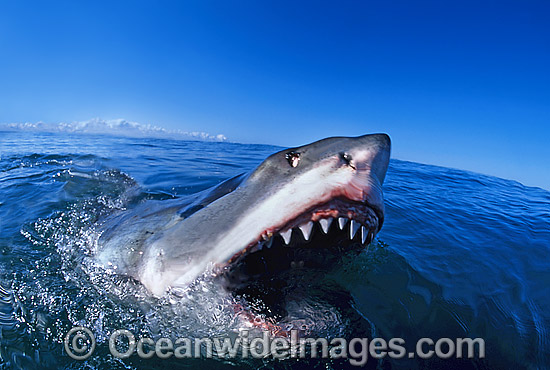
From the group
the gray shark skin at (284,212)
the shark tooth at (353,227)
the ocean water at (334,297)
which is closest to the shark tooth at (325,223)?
the gray shark skin at (284,212)

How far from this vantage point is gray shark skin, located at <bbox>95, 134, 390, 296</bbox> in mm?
1415

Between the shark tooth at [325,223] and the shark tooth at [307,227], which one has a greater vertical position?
the shark tooth at [325,223]

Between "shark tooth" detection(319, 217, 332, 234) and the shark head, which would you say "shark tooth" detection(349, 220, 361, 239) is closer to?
the shark head

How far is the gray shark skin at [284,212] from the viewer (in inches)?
55.7

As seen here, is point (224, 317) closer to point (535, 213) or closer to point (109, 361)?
point (109, 361)

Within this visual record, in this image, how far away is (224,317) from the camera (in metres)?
1.66

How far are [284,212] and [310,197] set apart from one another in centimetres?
15

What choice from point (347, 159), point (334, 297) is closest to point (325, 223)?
point (347, 159)

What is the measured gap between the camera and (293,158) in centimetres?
156

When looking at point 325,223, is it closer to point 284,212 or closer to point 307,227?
point 307,227

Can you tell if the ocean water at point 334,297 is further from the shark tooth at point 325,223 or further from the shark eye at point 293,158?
the shark eye at point 293,158

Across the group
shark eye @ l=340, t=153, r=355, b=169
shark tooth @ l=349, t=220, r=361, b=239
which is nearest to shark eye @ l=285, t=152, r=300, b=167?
shark eye @ l=340, t=153, r=355, b=169

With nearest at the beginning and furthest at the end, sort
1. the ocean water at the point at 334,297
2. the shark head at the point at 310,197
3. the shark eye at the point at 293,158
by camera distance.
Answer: the shark head at the point at 310,197 < the shark eye at the point at 293,158 < the ocean water at the point at 334,297

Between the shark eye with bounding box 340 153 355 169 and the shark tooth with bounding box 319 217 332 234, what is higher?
the shark eye with bounding box 340 153 355 169
